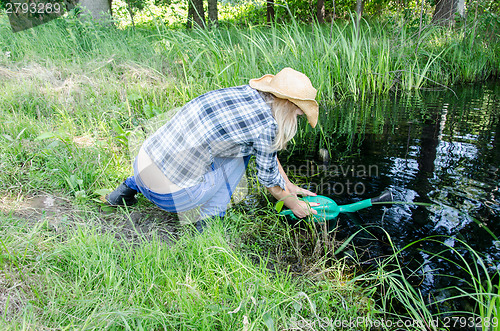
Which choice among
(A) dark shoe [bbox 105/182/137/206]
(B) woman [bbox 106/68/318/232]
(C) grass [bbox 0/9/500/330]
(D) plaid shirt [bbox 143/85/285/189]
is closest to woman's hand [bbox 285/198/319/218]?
(B) woman [bbox 106/68/318/232]

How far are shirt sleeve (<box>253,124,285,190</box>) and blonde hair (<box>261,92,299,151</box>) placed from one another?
0.04m

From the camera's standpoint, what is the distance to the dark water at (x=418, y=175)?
6.79 feet

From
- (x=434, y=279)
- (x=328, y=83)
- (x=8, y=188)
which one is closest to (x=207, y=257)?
(x=434, y=279)

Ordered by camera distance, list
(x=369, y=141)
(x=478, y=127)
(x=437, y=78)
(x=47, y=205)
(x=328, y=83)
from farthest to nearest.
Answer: (x=437, y=78) → (x=328, y=83) → (x=478, y=127) → (x=369, y=141) → (x=47, y=205)

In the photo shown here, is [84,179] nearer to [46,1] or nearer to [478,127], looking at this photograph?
[478,127]

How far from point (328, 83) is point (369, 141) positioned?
3.83 ft

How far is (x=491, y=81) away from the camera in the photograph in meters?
6.39

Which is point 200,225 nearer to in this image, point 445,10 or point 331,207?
point 331,207

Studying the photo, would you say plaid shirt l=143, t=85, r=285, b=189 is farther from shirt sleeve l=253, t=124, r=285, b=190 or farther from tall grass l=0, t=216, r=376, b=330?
tall grass l=0, t=216, r=376, b=330

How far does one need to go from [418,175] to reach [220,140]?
1.95 meters

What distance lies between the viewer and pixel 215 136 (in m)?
1.96

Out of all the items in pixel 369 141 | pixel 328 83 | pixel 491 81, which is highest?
pixel 328 83

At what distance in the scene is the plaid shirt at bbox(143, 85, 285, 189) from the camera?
1.92 metres

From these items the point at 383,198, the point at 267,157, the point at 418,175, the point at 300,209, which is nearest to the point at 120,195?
the point at 267,157
